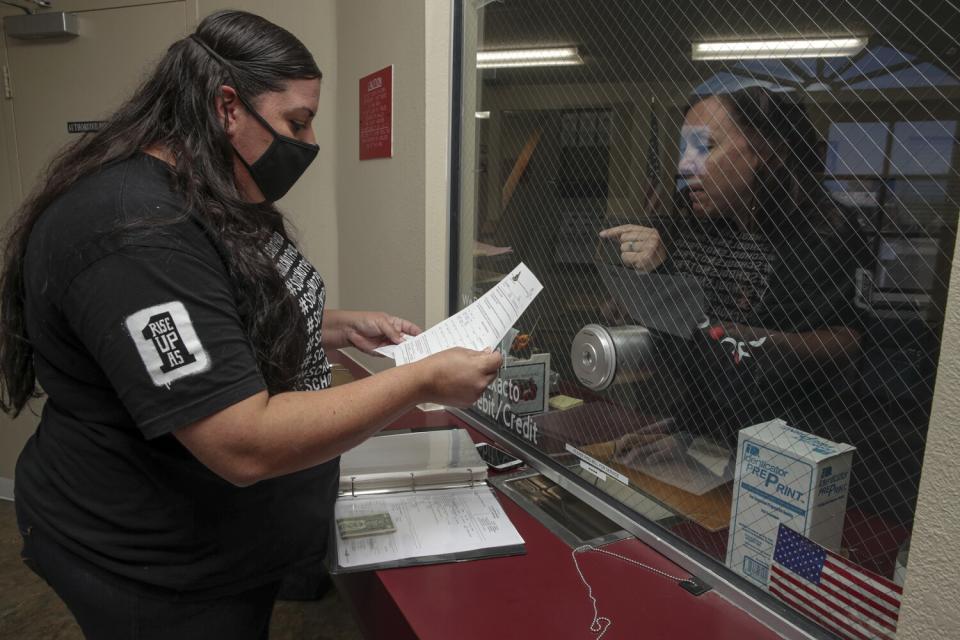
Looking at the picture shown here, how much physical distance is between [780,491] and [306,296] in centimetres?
76

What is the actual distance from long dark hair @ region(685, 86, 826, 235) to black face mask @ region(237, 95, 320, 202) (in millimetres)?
653

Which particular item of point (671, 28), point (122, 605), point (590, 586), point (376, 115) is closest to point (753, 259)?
point (671, 28)

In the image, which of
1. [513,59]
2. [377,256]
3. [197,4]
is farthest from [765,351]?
[197,4]

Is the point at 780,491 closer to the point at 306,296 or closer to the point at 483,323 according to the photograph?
the point at 483,323

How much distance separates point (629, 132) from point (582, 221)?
21 centimetres

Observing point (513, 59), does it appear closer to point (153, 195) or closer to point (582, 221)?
point (582, 221)

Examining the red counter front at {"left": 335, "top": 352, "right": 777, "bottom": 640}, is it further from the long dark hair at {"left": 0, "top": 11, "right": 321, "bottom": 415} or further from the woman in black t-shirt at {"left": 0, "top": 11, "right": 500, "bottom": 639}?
the long dark hair at {"left": 0, "top": 11, "right": 321, "bottom": 415}

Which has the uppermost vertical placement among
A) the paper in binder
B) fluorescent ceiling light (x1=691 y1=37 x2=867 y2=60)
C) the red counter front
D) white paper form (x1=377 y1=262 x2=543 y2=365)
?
fluorescent ceiling light (x1=691 y1=37 x2=867 y2=60)

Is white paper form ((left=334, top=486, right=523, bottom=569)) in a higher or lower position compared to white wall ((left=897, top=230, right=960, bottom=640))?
lower

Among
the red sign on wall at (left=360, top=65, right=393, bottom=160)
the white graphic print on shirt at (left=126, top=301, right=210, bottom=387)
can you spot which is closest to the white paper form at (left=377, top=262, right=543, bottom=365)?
the white graphic print on shirt at (left=126, top=301, right=210, bottom=387)

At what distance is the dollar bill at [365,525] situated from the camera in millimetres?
Answer: 1095

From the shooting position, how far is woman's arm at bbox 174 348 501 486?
70cm

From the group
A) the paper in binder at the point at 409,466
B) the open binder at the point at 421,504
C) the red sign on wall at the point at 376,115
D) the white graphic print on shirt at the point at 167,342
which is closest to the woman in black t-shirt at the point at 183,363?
the white graphic print on shirt at the point at 167,342

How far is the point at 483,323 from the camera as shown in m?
1.08
